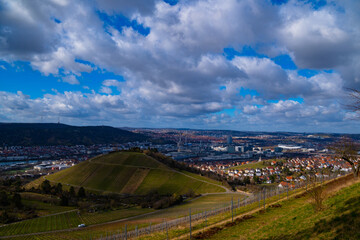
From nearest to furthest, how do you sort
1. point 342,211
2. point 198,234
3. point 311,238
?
point 311,238 < point 342,211 < point 198,234

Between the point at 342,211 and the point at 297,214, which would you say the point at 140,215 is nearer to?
the point at 297,214

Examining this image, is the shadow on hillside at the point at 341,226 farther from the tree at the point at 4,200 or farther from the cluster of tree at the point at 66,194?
the tree at the point at 4,200

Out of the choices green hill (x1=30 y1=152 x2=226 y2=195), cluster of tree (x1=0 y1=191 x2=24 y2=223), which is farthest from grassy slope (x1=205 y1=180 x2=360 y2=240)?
green hill (x1=30 y1=152 x2=226 y2=195)

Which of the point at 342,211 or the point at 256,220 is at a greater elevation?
the point at 342,211

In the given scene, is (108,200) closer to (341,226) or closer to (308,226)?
(308,226)

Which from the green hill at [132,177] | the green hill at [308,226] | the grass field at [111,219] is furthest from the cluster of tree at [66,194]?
the green hill at [308,226]

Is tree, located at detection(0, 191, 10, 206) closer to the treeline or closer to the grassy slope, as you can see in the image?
the treeline

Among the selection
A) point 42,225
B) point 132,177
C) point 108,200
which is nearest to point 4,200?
point 42,225

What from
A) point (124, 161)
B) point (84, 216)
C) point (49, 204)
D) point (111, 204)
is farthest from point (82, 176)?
point (84, 216)
